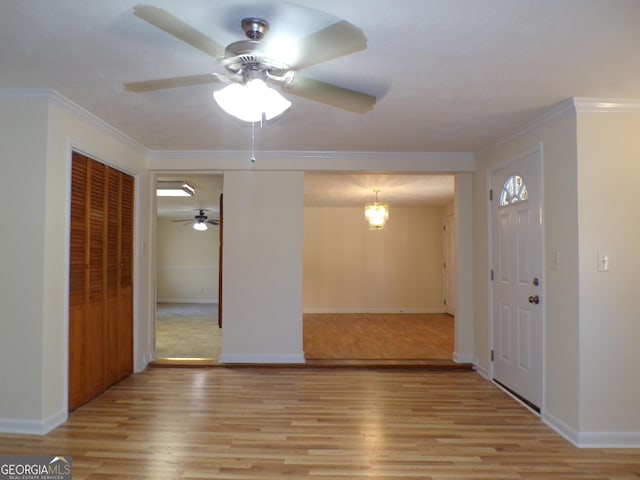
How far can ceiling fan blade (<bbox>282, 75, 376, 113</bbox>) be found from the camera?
1948 millimetres

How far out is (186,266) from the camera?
11.1 metres

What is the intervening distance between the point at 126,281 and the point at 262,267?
1359 millimetres

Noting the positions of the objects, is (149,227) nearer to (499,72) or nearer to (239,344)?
(239,344)

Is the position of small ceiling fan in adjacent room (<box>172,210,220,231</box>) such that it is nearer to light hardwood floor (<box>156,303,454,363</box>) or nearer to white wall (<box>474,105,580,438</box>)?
light hardwood floor (<box>156,303,454,363</box>)

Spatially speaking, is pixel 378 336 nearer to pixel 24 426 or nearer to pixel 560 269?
pixel 560 269

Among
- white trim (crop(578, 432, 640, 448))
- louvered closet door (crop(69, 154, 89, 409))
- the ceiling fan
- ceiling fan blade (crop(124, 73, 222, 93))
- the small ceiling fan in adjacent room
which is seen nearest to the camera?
the ceiling fan

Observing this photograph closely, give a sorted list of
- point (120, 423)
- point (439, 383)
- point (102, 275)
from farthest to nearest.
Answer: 1. point (439, 383)
2. point (102, 275)
3. point (120, 423)

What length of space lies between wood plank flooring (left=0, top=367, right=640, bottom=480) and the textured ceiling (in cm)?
233

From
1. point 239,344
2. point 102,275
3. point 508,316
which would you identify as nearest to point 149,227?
point 102,275

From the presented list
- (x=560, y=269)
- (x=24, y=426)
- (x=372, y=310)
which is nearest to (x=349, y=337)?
(x=372, y=310)

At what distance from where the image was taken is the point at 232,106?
6.09 feet

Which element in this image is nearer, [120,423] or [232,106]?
[232,106]

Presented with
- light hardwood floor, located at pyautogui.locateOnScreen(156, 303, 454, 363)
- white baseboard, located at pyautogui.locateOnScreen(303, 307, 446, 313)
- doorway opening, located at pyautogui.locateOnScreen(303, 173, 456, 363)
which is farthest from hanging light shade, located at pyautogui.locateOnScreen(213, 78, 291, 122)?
white baseboard, located at pyautogui.locateOnScreen(303, 307, 446, 313)

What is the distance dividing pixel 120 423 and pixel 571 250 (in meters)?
3.47
